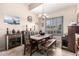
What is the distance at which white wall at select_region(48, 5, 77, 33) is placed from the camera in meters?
1.91

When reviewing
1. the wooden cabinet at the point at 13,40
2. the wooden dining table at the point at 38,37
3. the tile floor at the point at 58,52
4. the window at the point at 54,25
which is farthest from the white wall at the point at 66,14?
the wooden cabinet at the point at 13,40

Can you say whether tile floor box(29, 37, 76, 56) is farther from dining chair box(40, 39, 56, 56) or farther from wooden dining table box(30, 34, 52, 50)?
wooden dining table box(30, 34, 52, 50)

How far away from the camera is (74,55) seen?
6.51 ft

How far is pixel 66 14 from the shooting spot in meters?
1.94

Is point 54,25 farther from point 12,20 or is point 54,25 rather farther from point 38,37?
point 12,20

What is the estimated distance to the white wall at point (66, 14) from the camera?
1911 millimetres

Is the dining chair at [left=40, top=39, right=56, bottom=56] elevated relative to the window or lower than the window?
lower

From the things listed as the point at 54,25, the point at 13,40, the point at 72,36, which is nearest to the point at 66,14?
the point at 54,25

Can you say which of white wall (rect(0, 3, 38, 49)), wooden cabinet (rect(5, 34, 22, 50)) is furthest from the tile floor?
white wall (rect(0, 3, 38, 49))

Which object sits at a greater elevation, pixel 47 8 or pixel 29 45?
pixel 47 8

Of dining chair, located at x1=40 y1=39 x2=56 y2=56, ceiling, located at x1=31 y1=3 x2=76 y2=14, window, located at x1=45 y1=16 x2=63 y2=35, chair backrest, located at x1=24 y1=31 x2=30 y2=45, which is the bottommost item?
dining chair, located at x1=40 y1=39 x2=56 y2=56

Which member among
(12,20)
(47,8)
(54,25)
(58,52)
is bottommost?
(58,52)

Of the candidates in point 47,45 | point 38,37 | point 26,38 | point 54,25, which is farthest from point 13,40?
point 54,25

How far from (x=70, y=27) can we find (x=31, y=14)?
81 centimetres
